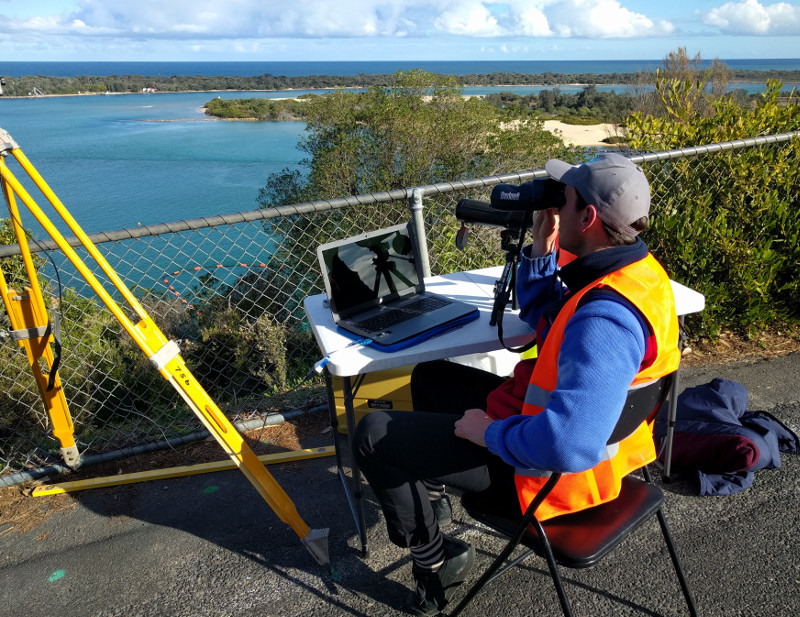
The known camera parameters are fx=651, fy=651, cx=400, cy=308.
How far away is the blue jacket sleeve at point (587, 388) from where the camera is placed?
64.5 inches

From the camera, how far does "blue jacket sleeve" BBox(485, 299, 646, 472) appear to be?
164 centimetres

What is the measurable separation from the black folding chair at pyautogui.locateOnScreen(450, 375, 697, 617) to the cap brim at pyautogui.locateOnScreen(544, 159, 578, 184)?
666mm

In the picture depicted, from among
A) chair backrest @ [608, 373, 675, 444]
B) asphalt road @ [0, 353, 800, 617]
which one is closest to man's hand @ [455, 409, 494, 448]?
chair backrest @ [608, 373, 675, 444]

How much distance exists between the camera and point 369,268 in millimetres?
2725

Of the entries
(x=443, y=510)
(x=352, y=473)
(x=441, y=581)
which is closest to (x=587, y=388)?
(x=441, y=581)

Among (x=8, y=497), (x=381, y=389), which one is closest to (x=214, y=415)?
(x=381, y=389)

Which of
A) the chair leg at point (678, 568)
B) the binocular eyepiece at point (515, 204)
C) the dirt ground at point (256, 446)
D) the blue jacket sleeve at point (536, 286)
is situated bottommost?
the dirt ground at point (256, 446)

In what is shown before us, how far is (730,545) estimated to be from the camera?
2709mm

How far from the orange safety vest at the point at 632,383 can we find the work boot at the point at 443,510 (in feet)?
2.95

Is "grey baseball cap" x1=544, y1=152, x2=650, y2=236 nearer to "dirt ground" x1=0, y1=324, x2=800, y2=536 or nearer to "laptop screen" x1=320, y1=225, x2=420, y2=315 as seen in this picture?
"laptop screen" x1=320, y1=225, x2=420, y2=315

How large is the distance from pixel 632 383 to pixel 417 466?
28.3 inches

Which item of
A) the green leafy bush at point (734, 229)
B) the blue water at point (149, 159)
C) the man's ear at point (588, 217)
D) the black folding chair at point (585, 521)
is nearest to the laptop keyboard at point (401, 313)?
the black folding chair at point (585, 521)

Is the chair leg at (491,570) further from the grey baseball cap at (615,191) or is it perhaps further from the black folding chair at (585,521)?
the grey baseball cap at (615,191)

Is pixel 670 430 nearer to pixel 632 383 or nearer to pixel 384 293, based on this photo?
pixel 632 383
